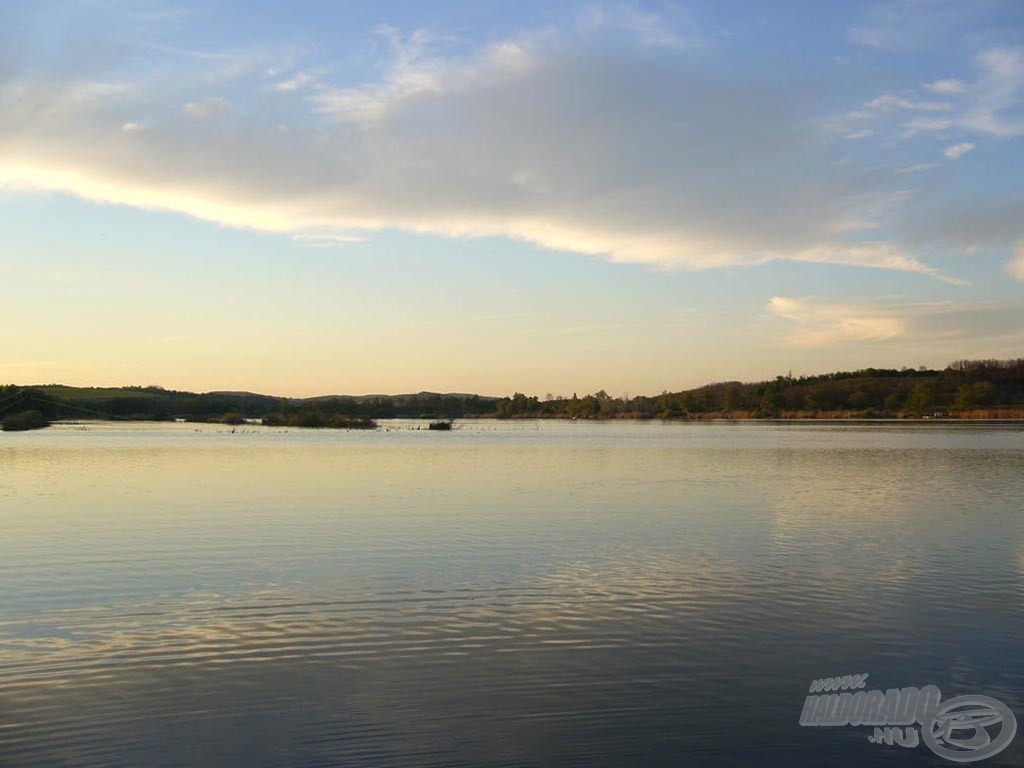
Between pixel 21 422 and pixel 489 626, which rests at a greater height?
pixel 21 422

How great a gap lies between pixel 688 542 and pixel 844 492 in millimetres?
13845

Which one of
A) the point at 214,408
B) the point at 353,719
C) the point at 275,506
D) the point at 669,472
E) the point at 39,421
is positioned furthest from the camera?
the point at 214,408

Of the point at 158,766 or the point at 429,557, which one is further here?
the point at 429,557

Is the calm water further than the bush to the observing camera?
No

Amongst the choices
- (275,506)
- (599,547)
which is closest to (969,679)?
(599,547)

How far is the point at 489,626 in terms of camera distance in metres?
12.9

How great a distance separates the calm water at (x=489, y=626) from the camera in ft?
28.7

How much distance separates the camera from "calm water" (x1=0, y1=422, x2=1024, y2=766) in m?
8.73

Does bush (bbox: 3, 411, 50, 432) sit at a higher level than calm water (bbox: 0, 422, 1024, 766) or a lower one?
higher

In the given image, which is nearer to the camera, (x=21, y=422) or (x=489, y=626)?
(x=489, y=626)

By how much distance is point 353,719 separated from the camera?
916 centimetres

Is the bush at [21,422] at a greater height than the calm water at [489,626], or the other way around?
the bush at [21,422]

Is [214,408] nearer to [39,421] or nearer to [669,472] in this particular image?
[39,421]

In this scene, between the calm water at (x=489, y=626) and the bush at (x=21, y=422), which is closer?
the calm water at (x=489, y=626)
